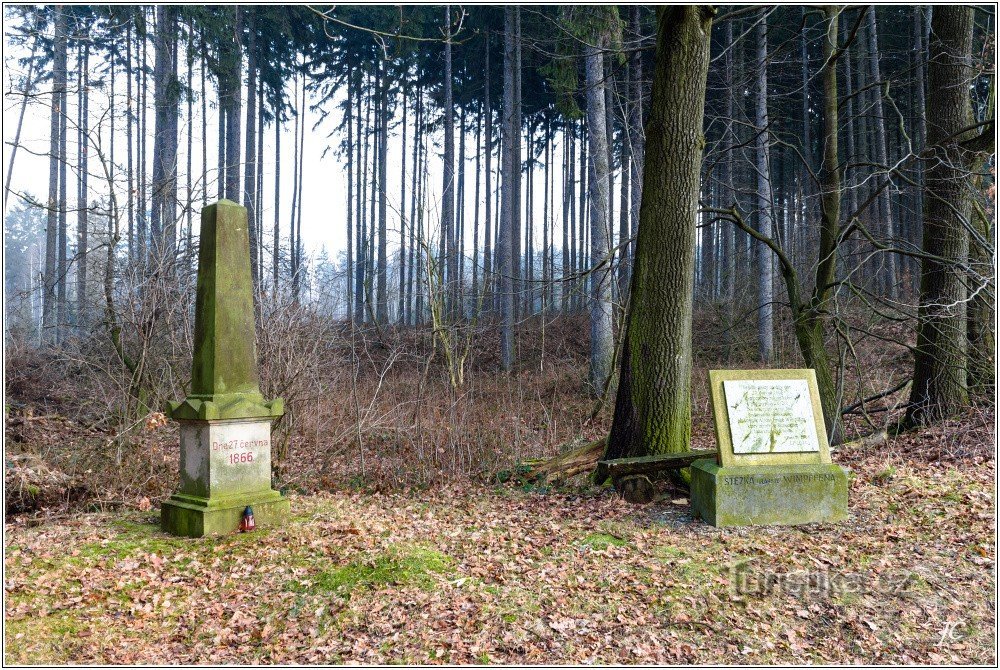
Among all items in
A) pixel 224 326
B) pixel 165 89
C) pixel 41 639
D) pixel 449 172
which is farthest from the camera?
pixel 449 172

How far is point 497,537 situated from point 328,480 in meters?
3.42

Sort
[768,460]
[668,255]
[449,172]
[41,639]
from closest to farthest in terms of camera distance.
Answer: [41,639]
[768,460]
[668,255]
[449,172]

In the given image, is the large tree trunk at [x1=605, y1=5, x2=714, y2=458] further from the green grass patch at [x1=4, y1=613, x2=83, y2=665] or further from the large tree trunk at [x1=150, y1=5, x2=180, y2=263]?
the large tree trunk at [x1=150, y1=5, x2=180, y2=263]

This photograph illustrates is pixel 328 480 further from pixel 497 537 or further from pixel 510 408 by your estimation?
pixel 510 408

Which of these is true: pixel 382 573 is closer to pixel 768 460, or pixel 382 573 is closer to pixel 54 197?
pixel 768 460

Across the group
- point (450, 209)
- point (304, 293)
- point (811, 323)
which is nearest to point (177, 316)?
point (304, 293)

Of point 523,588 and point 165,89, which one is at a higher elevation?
point 165,89

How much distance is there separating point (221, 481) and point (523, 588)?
3048mm

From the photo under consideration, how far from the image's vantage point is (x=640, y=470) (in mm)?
7242

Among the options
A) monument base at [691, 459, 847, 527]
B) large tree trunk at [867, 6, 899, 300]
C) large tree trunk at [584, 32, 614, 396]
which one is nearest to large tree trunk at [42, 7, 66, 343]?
large tree trunk at [584, 32, 614, 396]

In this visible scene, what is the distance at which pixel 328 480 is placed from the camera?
29.4 feet

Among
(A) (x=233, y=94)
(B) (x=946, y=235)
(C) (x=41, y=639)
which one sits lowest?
(C) (x=41, y=639)

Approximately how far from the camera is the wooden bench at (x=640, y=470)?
23.3ft

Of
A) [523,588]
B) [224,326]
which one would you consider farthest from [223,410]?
[523,588]
